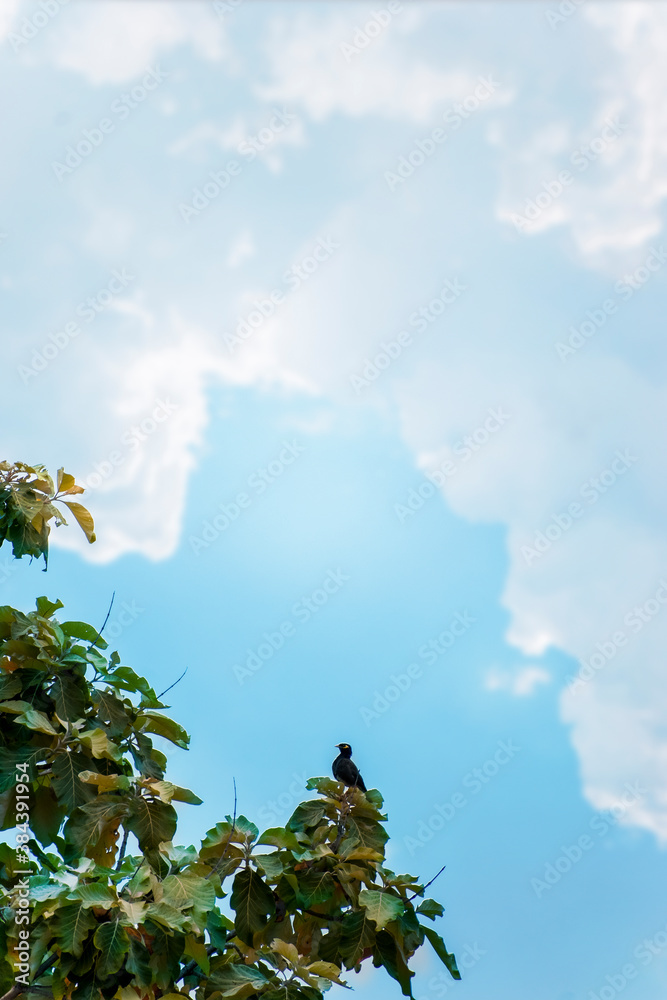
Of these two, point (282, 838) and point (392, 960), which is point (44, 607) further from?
point (392, 960)

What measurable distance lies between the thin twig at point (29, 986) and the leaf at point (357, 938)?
1274 mm

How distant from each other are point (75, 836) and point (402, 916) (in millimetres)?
1547

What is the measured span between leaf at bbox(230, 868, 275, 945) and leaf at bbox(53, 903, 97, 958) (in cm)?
91

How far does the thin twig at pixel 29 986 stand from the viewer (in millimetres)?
3830

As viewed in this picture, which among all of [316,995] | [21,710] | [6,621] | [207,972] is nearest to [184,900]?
[207,972]

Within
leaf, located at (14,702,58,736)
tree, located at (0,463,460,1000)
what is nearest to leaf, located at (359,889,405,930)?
tree, located at (0,463,460,1000)

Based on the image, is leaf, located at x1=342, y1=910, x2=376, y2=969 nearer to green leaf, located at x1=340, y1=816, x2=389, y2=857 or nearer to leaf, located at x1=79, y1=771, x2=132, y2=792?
green leaf, located at x1=340, y1=816, x2=389, y2=857

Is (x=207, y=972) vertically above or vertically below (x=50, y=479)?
below

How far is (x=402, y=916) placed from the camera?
4.31m

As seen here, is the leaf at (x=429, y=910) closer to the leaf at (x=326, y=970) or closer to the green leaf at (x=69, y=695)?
the leaf at (x=326, y=970)

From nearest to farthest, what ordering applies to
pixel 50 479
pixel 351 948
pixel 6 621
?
pixel 351 948 < pixel 6 621 < pixel 50 479

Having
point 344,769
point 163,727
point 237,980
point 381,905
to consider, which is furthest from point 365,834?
point 344,769

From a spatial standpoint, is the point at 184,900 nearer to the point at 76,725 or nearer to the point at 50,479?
the point at 76,725

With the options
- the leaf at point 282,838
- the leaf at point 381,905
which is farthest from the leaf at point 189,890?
the leaf at point 381,905
